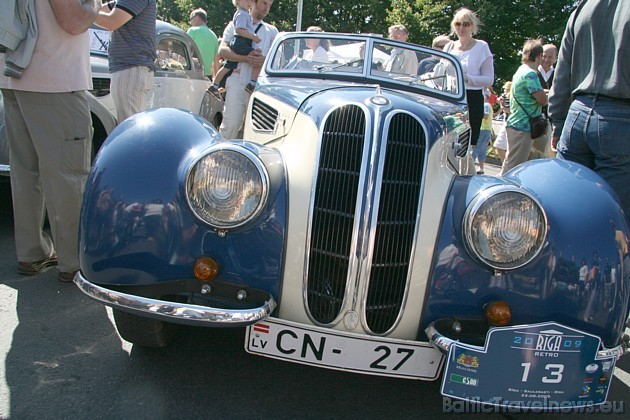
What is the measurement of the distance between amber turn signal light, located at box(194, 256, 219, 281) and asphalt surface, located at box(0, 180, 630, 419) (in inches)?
21.2

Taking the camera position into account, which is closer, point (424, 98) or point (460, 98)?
point (424, 98)

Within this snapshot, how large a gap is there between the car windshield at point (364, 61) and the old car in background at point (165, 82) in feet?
6.02

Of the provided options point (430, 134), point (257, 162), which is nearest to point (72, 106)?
point (257, 162)

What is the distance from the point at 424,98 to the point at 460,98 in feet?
1.32

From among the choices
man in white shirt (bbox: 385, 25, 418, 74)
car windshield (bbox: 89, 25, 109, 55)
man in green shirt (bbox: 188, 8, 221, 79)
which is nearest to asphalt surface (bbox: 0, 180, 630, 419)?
man in white shirt (bbox: 385, 25, 418, 74)

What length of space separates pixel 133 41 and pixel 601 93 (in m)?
3.49

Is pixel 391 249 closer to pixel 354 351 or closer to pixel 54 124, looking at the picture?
pixel 354 351

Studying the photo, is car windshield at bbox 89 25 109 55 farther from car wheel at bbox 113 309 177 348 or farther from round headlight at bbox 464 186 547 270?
round headlight at bbox 464 186 547 270

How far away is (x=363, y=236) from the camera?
207cm

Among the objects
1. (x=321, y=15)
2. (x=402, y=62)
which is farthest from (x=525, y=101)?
(x=321, y=15)

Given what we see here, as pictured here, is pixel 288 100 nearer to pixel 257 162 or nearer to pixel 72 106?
pixel 257 162

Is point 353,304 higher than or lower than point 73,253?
higher

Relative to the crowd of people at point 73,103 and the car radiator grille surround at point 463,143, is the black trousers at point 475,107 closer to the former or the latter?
the crowd of people at point 73,103

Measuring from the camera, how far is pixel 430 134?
7.74 feet
